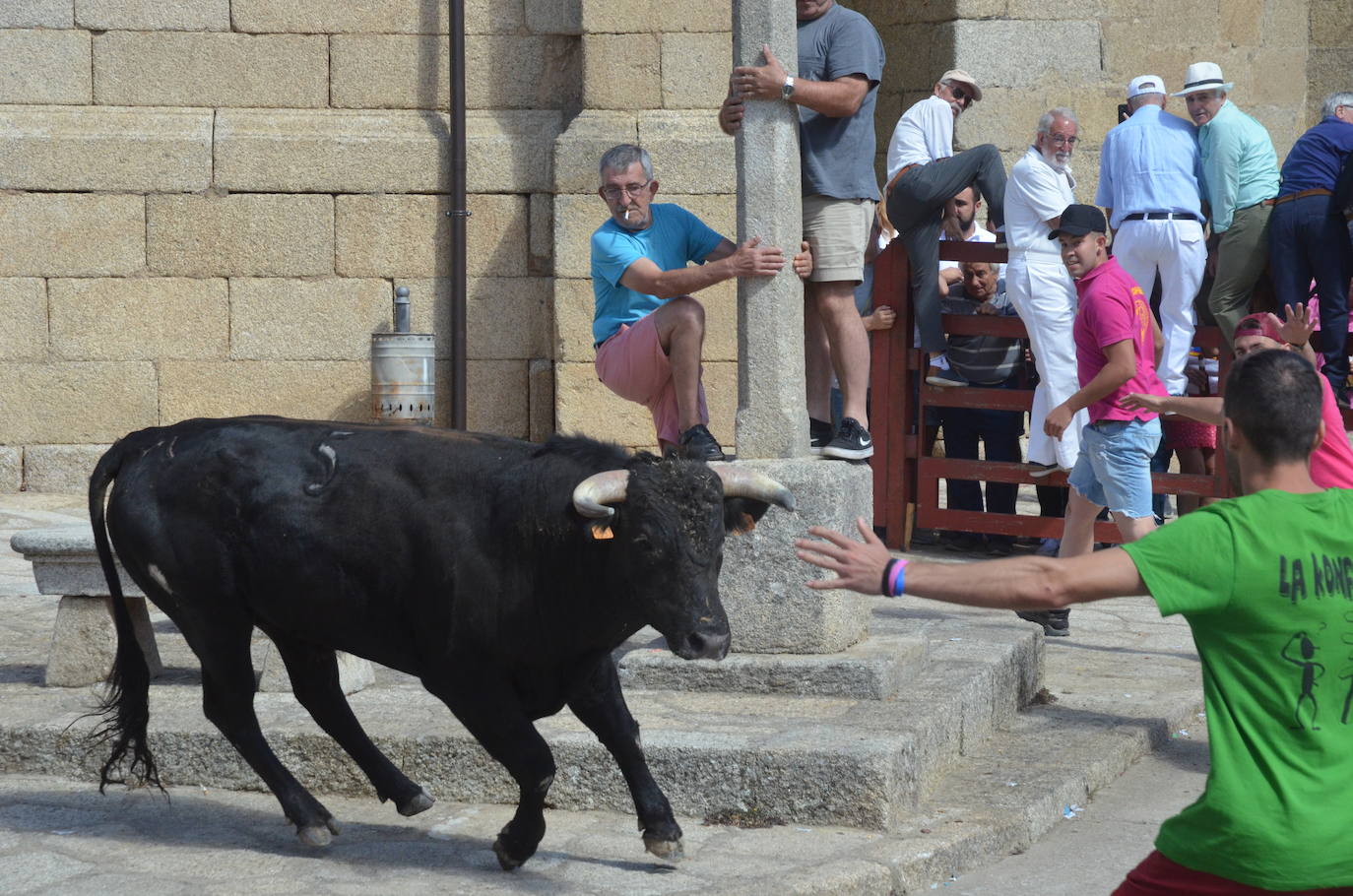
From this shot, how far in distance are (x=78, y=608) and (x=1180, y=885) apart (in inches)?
166

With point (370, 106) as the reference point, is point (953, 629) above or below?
below

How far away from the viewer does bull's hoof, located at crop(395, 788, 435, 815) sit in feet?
15.9

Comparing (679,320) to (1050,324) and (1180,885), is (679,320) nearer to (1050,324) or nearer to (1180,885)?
(1050,324)

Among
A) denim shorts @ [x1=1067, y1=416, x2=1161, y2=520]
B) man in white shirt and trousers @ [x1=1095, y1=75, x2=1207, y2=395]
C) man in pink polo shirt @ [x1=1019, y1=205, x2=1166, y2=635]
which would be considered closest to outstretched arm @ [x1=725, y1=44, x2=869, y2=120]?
man in pink polo shirt @ [x1=1019, y1=205, x2=1166, y2=635]

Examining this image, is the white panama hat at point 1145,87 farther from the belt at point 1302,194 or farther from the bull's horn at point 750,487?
the bull's horn at point 750,487

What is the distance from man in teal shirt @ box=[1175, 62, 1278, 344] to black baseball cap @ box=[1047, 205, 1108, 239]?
230 centimetres

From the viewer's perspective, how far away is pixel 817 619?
225 inches

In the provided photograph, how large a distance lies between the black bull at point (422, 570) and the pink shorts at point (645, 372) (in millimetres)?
1720

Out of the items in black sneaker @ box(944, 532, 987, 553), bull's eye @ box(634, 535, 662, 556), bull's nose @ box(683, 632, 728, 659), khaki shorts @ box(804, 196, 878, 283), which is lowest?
black sneaker @ box(944, 532, 987, 553)

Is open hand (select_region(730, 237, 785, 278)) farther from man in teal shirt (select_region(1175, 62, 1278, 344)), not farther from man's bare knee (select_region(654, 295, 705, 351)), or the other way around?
man in teal shirt (select_region(1175, 62, 1278, 344))

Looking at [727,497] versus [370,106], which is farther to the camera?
[370,106]

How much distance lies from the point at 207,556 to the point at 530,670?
39.4 inches

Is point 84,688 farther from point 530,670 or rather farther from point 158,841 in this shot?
point 530,670

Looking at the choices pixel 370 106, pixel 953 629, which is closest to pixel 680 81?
pixel 370 106
